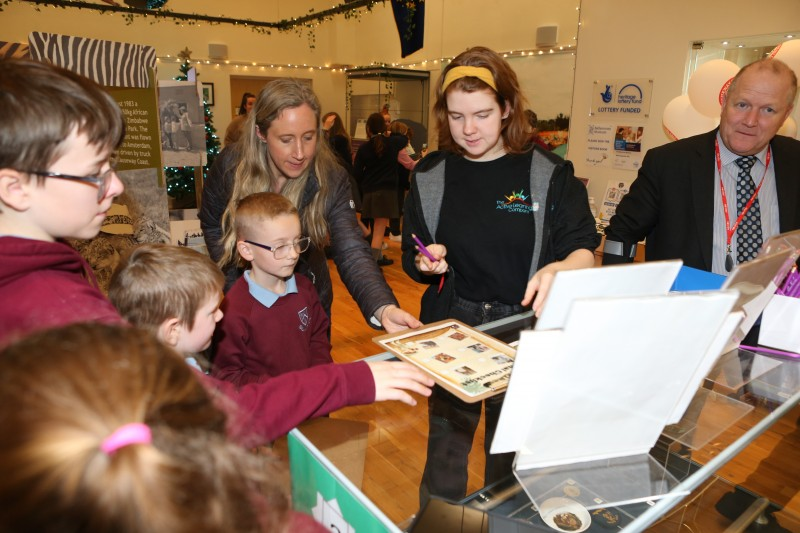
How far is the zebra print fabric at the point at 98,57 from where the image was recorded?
9.09 ft

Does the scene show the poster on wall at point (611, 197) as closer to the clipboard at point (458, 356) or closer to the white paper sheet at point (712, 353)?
the clipboard at point (458, 356)

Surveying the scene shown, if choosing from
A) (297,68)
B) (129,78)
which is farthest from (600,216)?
(297,68)

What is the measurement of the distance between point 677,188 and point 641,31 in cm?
288

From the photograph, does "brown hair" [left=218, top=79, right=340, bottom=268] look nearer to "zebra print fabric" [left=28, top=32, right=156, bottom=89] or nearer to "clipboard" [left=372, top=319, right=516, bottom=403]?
"clipboard" [left=372, top=319, right=516, bottom=403]

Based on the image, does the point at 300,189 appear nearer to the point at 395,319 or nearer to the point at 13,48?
Answer: the point at 395,319

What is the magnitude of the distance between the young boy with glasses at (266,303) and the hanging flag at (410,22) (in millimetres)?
5802

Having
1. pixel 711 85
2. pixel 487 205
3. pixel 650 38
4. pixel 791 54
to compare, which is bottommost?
pixel 487 205

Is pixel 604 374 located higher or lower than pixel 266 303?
higher

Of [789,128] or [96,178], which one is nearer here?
[96,178]

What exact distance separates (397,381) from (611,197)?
4.18 metres

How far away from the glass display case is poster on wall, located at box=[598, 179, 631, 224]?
3305mm

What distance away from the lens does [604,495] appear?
3.25 feet

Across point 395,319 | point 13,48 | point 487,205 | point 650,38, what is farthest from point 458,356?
point 650,38

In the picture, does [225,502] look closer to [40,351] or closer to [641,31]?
[40,351]
